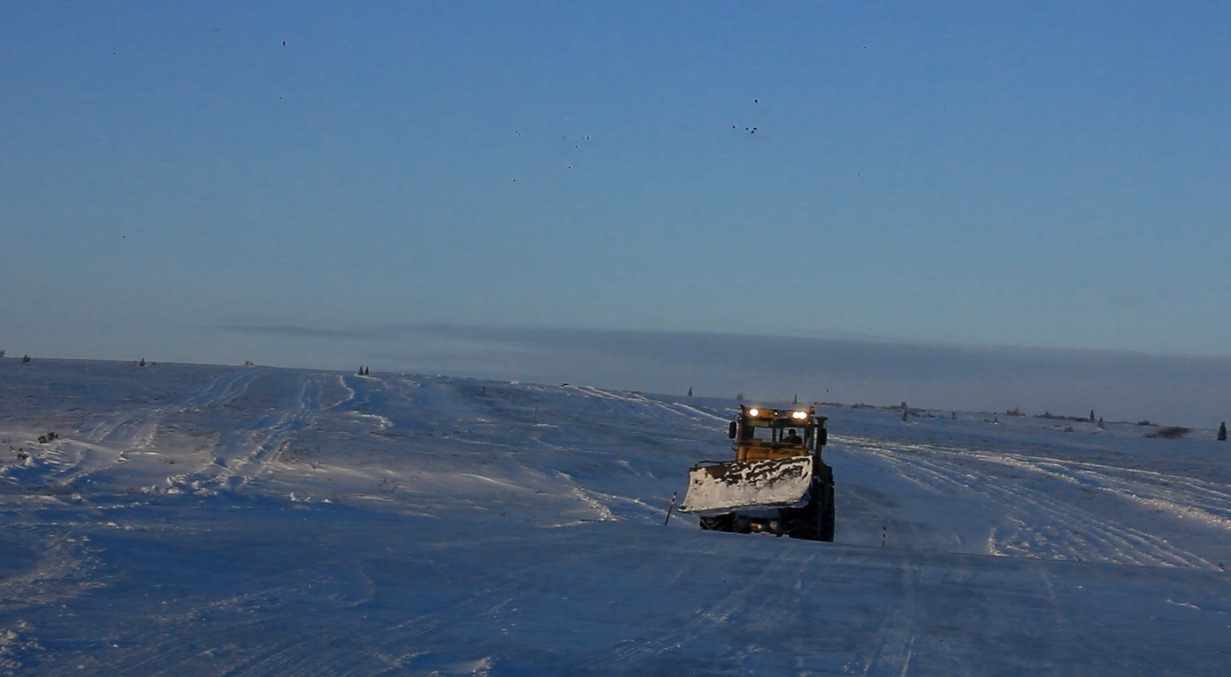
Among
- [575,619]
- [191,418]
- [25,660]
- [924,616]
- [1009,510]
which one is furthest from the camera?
[191,418]

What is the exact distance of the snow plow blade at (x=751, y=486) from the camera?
1809 centimetres

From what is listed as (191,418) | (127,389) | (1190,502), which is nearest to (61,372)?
(127,389)

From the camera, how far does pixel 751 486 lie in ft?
60.7

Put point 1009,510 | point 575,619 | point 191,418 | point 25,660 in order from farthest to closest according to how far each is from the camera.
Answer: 1. point 191,418
2. point 1009,510
3. point 575,619
4. point 25,660

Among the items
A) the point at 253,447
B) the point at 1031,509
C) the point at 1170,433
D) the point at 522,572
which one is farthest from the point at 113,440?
the point at 1170,433

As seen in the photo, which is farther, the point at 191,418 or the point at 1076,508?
Result: the point at 191,418

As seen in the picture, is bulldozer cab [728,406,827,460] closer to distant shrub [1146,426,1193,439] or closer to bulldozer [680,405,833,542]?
bulldozer [680,405,833,542]

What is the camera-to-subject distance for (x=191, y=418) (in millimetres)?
32281

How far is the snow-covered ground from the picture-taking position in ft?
26.0

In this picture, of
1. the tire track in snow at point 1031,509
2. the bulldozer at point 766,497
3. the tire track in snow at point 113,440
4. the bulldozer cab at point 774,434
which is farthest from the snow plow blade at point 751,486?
the tire track in snow at point 113,440

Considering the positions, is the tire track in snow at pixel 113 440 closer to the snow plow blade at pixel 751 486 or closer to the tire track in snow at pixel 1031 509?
the snow plow blade at pixel 751 486

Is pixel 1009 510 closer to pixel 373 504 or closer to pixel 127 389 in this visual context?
pixel 373 504

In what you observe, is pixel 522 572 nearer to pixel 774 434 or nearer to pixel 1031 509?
pixel 774 434

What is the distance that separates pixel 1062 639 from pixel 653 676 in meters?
3.55
